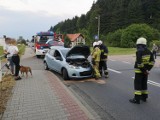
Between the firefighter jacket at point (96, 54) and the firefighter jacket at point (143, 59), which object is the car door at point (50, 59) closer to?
the firefighter jacket at point (96, 54)

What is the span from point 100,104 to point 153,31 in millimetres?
61755

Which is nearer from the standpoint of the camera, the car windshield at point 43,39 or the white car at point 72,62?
the white car at point 72,62

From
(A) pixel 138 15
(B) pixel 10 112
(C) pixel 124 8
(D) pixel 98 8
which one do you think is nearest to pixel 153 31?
(A) pixel 138 15

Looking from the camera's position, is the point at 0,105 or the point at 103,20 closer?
the point at 0,105

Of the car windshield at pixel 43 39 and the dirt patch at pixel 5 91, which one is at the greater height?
the car windshield at pixel 43 39

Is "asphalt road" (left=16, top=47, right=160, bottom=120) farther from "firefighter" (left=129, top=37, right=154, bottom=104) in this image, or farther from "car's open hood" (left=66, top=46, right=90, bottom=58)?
"car's open hood" (left=66, top=46, right=90, bottom=58)

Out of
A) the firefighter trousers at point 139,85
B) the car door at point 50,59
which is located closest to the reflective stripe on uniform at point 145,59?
the firefighter trousers at point 139,85

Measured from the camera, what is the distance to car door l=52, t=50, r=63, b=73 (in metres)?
11.6

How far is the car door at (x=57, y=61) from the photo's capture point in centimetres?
1156

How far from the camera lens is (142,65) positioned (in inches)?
263

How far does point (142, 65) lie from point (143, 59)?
0.57 feet

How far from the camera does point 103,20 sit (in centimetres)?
8569

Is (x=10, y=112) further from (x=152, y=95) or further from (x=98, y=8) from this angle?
(x=98, y=8)

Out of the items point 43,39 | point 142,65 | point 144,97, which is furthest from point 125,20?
point 142,65
